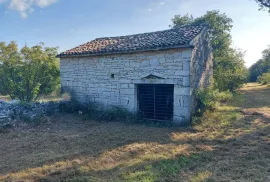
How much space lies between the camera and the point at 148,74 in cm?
937

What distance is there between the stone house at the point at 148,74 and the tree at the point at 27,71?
4.02 m

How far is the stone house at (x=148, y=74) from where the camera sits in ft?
28.5

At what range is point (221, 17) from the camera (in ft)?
69.8

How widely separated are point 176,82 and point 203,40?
3.69m

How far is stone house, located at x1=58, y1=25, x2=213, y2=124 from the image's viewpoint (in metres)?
8.67

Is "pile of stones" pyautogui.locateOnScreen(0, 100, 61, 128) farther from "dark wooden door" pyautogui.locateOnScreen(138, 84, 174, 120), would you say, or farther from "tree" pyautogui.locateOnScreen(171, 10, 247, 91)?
"tree" pyautogui.locateOnScreen(171, 10, 247, 91)

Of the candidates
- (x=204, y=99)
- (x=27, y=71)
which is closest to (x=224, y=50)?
(x=204, y=99)

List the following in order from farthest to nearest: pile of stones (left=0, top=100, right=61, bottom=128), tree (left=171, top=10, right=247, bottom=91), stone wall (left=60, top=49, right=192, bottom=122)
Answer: tree (left=171, top=10, right=247, bottom=91) < pile of stones (left=0, top=100, right=61, bottom=128) < stone wall (left=60, top=49, right=192, bottom=122)

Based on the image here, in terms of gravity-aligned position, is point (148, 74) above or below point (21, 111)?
above

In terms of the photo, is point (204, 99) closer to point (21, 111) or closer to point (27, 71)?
point (21, 111)

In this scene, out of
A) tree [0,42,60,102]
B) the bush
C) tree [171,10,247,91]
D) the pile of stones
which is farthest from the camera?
tree [171,10,247,91]

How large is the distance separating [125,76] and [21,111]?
16.6 ft

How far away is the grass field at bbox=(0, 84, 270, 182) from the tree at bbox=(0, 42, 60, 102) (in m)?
7.61

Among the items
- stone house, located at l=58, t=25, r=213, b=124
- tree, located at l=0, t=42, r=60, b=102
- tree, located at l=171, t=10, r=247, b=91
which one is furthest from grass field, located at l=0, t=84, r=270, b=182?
tree, located at l=171, t=10, r=247, b=91
